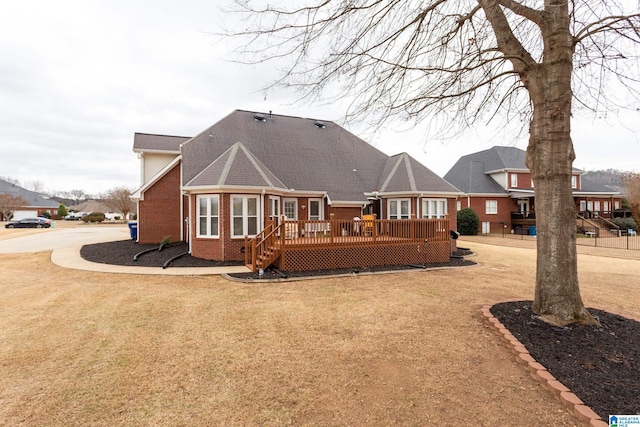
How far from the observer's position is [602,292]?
773cm

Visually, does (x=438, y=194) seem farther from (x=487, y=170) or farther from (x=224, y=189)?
(x=487, y=170)

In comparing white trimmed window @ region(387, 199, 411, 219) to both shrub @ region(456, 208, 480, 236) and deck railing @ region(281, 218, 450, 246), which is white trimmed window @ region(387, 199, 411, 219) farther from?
shrub @ region(456, 208, 480, 236)

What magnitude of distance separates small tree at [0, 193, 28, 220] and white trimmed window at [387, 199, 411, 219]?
6292cm

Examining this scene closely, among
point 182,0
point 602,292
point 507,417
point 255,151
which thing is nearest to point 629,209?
point 602,292

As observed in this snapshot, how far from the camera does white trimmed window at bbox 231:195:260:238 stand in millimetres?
12121

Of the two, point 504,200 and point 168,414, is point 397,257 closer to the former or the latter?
point 168,414

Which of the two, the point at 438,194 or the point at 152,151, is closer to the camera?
the point at 438,194

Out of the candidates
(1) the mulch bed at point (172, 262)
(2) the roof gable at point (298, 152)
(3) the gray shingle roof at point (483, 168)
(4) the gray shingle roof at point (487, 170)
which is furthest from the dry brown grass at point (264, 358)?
(4) the gray shingle roof at point (487, 170)

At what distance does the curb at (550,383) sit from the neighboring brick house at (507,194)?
2628 cm

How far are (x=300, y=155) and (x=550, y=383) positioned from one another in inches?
625

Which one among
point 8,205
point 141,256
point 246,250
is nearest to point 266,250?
point 246,250

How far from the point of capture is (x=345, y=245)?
36.2 feet

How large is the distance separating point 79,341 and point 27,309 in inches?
113

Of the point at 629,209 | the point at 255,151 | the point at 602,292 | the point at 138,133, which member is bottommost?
the point at 602,292
